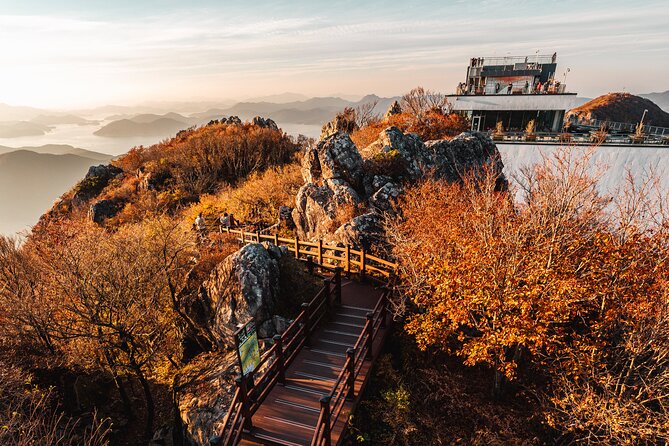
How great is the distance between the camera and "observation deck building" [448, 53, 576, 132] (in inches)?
1344

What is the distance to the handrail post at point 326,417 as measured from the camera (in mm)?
8383

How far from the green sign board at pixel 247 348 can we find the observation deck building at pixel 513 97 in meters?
35.6

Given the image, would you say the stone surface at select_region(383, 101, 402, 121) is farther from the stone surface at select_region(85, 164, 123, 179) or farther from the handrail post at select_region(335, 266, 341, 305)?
the stone surface at select_region(85, 164, 123, 179)

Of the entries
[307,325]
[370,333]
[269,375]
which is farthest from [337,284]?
[269,375]

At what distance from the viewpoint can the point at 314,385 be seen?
10805 mm

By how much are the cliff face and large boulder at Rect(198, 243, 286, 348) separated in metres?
103

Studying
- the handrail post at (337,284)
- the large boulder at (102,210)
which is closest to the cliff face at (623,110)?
the handrail post at (337,284)

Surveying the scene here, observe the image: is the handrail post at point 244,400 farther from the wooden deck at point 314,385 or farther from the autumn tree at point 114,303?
the autumn tree at point 114,303

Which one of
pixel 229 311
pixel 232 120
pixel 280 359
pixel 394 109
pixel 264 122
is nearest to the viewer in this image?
pixel 280 359

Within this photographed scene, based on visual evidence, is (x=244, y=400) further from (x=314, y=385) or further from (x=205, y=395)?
(x=205, y=395)

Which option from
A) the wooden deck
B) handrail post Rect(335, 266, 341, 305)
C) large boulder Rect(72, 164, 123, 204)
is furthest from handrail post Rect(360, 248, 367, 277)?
large boulder Rect(72, 164, 123, 204)

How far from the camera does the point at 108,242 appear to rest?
1659cm

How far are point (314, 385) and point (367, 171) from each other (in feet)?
49.2

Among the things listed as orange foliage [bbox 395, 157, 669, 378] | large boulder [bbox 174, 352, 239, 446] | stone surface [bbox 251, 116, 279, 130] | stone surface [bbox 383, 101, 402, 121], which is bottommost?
large boulder [bbox 174, 352, 239, 446]
